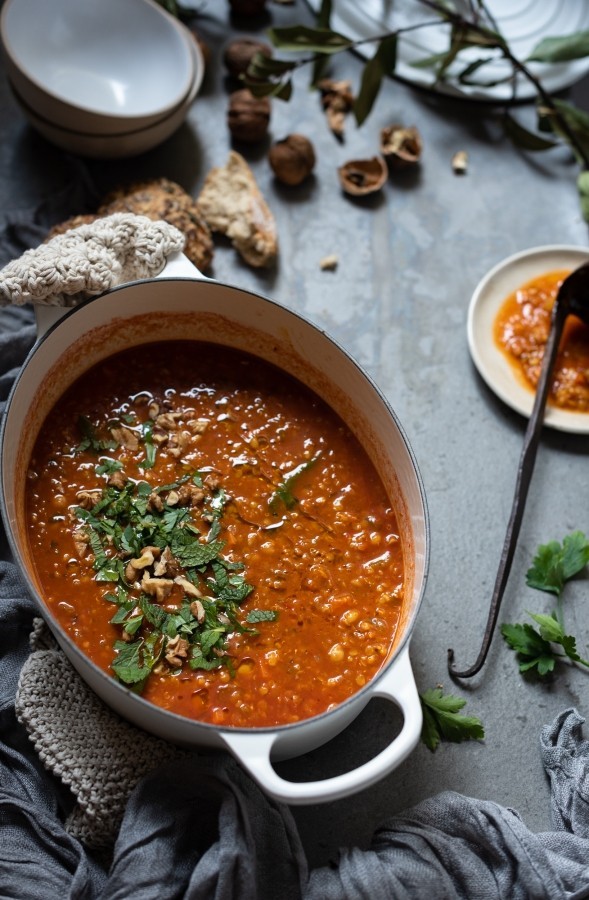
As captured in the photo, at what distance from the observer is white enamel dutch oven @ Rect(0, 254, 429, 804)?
1.65m

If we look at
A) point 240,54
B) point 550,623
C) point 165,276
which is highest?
point 240,54

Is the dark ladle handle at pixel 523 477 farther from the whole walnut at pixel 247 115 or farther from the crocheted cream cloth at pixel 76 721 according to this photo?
the whole walnut at pixel 247 115

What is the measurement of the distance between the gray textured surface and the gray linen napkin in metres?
0.12

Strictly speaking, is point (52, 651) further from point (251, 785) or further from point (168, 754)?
point (251, 785)

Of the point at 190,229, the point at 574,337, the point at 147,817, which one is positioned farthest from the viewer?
the point at 574,337

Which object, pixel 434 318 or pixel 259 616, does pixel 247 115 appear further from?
pixel 259 616

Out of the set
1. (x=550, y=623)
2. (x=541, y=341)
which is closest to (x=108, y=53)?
(x=541, y=341)

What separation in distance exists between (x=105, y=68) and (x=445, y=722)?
1.96 m

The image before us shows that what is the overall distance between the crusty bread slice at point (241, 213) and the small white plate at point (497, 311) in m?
0.58

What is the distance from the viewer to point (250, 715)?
6.09 feet

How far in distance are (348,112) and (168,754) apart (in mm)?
1925

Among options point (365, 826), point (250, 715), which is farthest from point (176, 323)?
point (365, 826)

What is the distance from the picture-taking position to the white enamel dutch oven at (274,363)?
1.65 meters

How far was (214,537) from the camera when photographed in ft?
6.60
